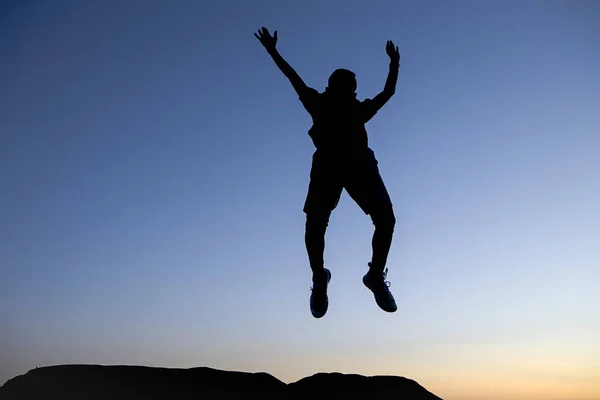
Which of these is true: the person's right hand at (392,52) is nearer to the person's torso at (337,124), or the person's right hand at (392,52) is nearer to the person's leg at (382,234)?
the person's torso at (337,124)

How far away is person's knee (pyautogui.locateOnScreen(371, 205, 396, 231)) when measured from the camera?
6.54 meters

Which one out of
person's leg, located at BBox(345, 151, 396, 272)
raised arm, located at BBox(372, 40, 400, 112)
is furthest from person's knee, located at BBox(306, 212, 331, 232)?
raised arm, located at BBox(372, 40, 400, 112)

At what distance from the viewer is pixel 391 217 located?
6605 millimetres

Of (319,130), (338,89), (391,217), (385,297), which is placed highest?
(338,89)

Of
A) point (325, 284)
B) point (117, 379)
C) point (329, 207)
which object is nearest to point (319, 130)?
point (329, 207)

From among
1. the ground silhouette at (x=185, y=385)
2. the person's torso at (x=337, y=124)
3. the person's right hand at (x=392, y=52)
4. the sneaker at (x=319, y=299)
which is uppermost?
the person's right hand at (x=392, y=52)

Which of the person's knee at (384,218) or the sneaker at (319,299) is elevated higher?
the person's knee at (384,218)

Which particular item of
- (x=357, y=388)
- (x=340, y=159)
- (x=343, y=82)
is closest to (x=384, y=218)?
(x=340, y=159)

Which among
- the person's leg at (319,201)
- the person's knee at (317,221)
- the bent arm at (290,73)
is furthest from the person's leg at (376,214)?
the bent arm at (290,73)

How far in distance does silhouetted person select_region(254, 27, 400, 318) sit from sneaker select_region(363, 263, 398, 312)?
0.01 metres

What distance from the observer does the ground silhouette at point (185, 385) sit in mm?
8609

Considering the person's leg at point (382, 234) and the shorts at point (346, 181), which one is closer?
the shorts at point (346, 181)

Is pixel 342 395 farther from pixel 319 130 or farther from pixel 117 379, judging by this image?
pixel 319 130

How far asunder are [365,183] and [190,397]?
13.6 feet
